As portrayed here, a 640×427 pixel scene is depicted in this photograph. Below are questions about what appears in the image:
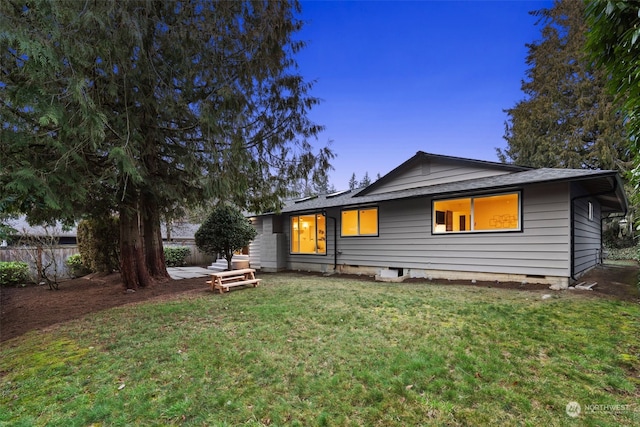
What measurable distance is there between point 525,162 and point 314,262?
55.2ft

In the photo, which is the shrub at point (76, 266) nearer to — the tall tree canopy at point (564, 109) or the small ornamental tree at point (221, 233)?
the small ornamental tree at point (221, 233)

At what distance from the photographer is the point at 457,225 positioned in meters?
10.5

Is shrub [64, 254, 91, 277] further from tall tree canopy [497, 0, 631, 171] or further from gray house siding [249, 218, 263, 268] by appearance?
tall tree canopy [497, 0, 631, 171]

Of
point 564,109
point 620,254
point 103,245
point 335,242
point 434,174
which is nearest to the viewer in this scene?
point 434,174

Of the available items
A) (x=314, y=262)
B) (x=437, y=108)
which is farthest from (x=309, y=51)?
(x=437, y=108)

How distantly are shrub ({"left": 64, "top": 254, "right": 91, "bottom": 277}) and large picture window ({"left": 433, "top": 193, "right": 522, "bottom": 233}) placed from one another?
14.0 m

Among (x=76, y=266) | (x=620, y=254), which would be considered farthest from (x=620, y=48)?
(x=620, y=254)

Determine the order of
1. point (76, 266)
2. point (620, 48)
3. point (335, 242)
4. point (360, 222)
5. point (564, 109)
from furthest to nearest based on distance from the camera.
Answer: point (564, 109)
point (76, 266)
point (335, 242)
point (360, 222)
point (620, 48)

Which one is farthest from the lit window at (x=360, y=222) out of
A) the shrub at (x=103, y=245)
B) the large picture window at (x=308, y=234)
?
the shrub at (x=103, y=245)

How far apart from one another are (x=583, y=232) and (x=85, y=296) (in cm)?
1455

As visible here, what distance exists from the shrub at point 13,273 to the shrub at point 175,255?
5.95 meters

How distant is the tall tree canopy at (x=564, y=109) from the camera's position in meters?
16.3

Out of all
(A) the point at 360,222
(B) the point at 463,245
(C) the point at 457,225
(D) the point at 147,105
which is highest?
(D) the point at 147,105

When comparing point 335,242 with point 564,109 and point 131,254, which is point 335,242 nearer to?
point 131,254
